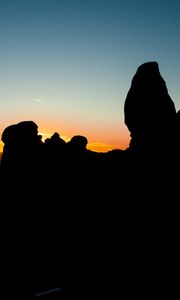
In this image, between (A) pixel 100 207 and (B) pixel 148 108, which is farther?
(B) pixel 148 108

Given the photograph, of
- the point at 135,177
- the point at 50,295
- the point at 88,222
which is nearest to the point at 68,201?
A: the point at 88,222

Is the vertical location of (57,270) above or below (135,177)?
below

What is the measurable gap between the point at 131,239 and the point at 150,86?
64.0 feet

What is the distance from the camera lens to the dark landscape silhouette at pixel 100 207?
68.6 ft

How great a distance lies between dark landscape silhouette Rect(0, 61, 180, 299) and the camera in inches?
823

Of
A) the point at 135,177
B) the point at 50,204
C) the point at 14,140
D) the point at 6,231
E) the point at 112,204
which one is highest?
the point at 14,140

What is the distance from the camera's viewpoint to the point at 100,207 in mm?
32312

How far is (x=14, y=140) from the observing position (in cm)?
5138

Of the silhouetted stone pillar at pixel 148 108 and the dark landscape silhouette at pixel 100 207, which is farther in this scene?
the silhouetted stone pillar at pixel 148 108

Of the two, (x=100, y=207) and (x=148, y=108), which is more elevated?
(x=148, y=108)

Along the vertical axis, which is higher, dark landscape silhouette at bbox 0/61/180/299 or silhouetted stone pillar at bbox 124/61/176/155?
silhouetted stone pillar at bbox 124/61/176/155

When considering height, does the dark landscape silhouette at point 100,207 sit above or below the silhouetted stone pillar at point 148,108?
below

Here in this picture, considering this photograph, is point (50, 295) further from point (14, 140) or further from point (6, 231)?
point (14, 140)

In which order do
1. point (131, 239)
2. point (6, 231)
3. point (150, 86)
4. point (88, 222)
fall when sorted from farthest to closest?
point (6, 231), point (150, 86), point (88, 222), point (131, 239)
